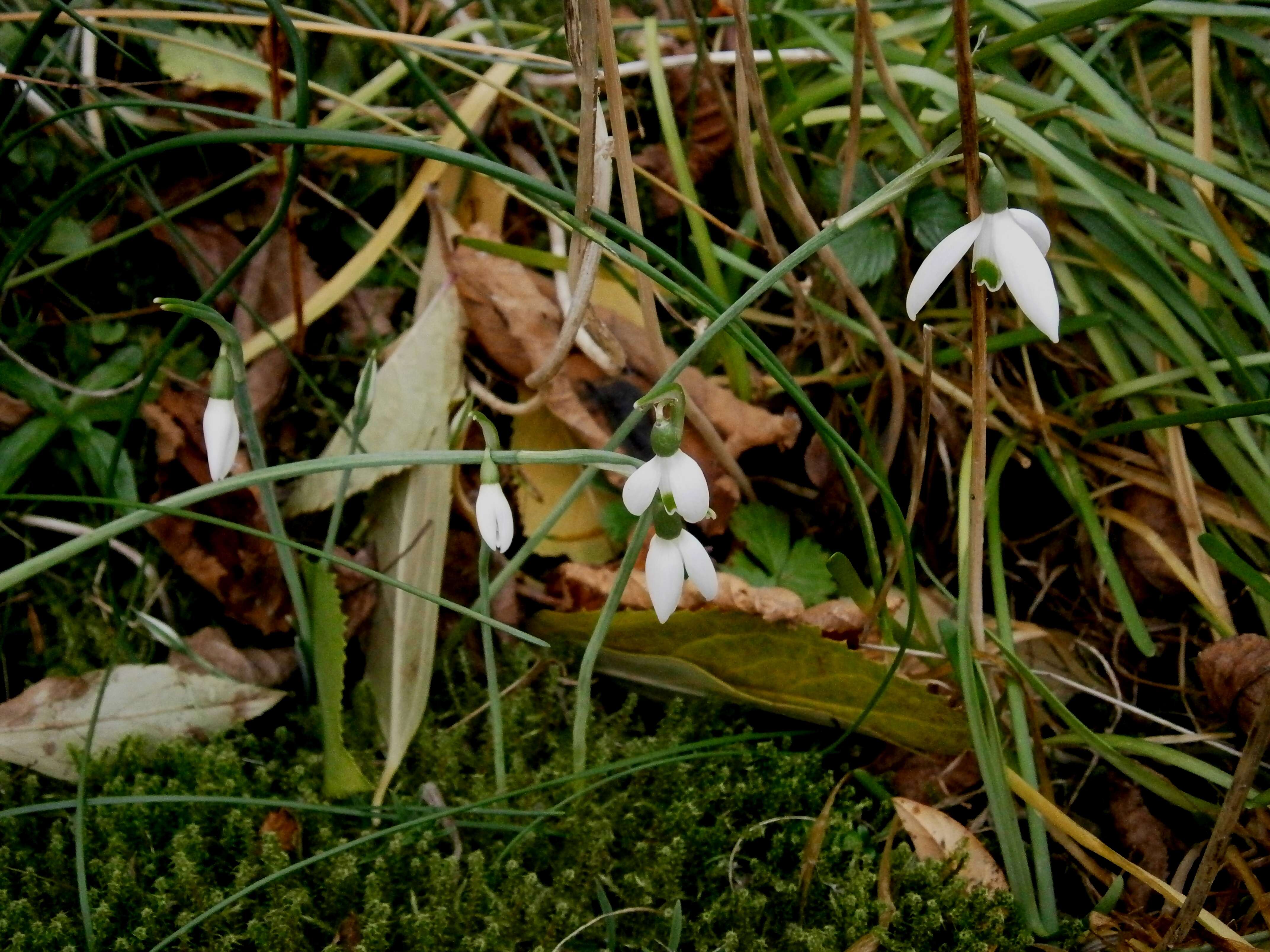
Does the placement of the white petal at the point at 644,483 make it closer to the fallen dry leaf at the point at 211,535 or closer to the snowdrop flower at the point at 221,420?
the snowdrop flower at the point at 221,420

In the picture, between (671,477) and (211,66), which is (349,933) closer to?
(671,477)

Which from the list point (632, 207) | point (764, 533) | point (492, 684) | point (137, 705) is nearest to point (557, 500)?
point (764, 533)

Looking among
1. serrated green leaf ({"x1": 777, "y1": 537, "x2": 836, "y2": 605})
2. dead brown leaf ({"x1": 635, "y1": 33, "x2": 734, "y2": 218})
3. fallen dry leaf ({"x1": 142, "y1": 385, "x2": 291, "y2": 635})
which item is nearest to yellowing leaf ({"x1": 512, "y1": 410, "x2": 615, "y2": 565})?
serrated green leaf ({"x1": 777, "y1": 537, "x2": 836, "y2": 605})

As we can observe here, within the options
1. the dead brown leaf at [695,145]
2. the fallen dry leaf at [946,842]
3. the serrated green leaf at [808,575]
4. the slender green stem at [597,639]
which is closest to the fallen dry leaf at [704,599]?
the serrated green leaf at [808,575]

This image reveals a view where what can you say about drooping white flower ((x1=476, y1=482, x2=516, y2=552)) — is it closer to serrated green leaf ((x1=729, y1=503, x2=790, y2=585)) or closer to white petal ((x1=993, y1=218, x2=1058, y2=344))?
white petal ((x1=993, y1=218, x2=1058, y2=344))

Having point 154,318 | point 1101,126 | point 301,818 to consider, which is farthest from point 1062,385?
point 154,318

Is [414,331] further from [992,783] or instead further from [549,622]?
[992,783]

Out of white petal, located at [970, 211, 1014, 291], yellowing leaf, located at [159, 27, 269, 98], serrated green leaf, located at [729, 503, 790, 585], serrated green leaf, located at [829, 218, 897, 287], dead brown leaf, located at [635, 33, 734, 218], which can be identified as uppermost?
yellowing leaf, located at [159, 27, 269, 98]
